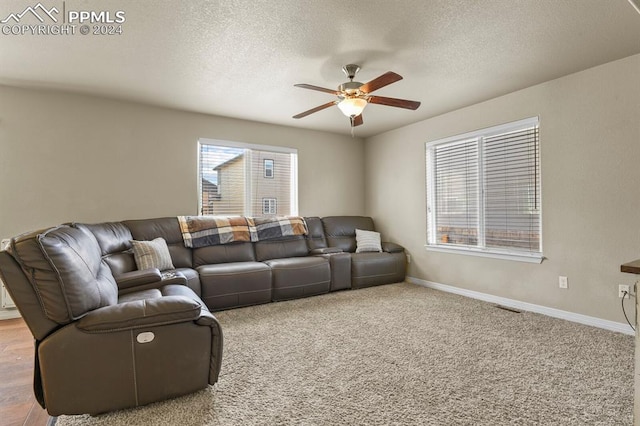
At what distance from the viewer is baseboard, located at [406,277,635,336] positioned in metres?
2.87

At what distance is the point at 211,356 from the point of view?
1902mm

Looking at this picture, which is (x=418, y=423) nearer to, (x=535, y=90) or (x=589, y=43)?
(x=589, y=43)

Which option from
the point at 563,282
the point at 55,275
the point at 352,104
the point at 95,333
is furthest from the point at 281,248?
the point at 563,282

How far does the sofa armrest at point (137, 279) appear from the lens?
8.49 feet

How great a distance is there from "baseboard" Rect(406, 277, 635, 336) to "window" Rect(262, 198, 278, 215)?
101 inches

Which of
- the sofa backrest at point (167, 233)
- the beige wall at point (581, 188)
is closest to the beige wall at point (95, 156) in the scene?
the sofa backrest at point (167, 233)

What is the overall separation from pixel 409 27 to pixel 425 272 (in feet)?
11.3

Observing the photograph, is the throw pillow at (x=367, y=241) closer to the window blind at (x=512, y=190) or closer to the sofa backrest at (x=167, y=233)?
the window blind at (x=512, y=190)

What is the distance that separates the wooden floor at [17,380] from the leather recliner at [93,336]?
33 centimetres

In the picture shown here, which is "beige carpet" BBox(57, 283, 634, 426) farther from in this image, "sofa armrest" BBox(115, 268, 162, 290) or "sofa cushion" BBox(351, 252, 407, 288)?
"sofa cushion" BBox(351, 252, 407, 288)

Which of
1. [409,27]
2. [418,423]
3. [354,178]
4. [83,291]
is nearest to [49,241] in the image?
[83,291]

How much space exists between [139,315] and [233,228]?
2.59 m

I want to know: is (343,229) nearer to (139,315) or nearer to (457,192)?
(457,192)

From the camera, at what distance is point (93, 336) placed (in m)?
1.62
